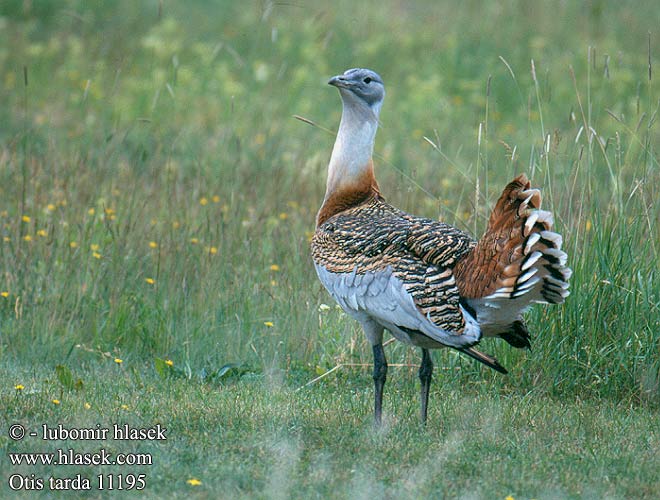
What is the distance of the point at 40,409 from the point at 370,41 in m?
9.40

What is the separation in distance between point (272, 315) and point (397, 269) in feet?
6.06

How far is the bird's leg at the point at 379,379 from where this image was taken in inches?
199

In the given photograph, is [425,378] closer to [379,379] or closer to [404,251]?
[379,379]

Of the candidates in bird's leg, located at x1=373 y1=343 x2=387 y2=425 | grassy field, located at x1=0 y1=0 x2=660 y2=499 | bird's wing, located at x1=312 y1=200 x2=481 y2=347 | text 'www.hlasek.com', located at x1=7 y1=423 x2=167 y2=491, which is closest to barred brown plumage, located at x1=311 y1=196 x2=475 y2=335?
bird's wing, located at x1=312 y1=200 x2=481 y2=347

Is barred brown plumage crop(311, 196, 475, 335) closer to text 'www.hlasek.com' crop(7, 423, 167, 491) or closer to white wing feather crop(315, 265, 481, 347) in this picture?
white wing feather crop(315, 265, 481, 347)

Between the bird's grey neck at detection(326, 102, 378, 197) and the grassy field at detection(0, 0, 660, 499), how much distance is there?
0.50 m

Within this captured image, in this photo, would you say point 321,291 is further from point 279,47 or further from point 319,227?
point 279,47

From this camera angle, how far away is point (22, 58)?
12.0m

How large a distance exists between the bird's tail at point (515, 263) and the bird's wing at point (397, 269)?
0.12 m

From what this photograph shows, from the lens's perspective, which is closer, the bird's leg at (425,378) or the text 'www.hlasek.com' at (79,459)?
the text 'www.hlasek.com' at (79,459)

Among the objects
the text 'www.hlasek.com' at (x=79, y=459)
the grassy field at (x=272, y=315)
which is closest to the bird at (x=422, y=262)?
the grassy field at (x=272, y=315)

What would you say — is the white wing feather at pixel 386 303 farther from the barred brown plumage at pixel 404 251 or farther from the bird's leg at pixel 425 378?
the bird's leg at pixel 425 378

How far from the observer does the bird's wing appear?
462cm

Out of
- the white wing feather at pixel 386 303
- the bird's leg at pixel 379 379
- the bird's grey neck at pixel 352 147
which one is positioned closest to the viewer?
the white wing feather at pixel 386 303
